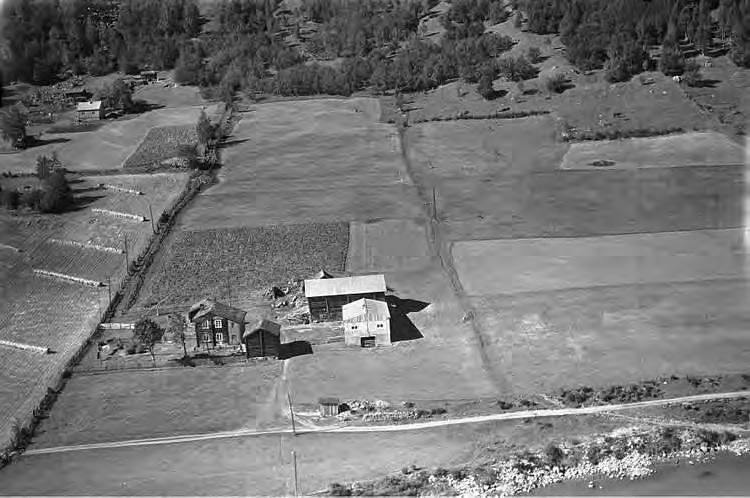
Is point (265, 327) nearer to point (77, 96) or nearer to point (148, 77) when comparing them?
point (77, 96)

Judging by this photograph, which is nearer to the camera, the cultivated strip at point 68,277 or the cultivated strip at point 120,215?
the cultivated strip at point 68,277

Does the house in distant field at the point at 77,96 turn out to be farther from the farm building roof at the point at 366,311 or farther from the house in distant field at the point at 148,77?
the farm building roof at the point at 366,311

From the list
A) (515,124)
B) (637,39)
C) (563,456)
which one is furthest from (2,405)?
(637,39)

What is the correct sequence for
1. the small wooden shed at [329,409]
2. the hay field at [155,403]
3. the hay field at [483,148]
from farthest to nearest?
the hay field at [483,148]
the small wooden shed at [329,409]
the hay field at [155,403]

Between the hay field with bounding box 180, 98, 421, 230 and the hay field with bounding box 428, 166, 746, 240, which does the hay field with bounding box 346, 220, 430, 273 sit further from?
the hay field with bounding box 428, 166, 746, 240

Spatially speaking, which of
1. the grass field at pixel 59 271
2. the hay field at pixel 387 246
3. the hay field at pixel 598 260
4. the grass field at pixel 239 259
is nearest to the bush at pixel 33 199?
the grass field at pixel 59 271

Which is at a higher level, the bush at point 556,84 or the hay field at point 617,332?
the bush at point 556,84

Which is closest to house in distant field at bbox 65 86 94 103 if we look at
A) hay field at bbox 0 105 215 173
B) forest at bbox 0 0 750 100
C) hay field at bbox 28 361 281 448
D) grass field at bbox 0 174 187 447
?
forest at bbox 0 0 750 100

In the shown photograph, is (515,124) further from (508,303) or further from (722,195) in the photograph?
(508,303)
